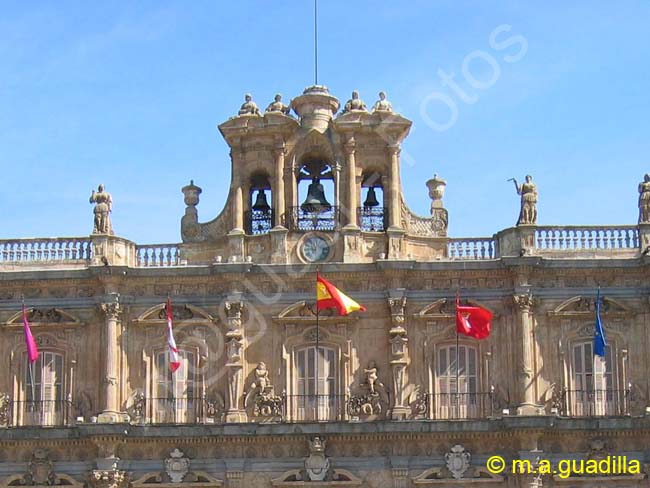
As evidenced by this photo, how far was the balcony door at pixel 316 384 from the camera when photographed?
4969 cm

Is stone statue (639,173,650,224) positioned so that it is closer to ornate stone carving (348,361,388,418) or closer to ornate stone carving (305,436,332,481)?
ornate stone carving (348,361,388,418)

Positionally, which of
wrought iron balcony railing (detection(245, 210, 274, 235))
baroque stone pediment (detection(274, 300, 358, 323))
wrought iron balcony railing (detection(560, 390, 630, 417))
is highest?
wrought iron balcony railing (detection(245, 210, 274, 235))

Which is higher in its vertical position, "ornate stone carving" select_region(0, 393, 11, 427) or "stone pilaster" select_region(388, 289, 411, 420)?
"stone pilaster" select_region(388, 289, 411, 420)

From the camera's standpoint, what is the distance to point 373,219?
51344mm

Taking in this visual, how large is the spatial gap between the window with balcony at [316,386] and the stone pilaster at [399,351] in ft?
5.63

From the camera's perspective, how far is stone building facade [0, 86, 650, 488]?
48688 millimetres

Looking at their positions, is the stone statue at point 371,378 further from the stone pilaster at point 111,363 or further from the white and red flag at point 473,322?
the stone pilaster at point 111,363

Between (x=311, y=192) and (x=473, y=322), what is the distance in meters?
6.88

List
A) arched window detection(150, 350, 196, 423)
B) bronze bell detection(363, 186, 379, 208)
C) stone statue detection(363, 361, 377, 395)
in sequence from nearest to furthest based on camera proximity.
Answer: stone statue detection(363, 361, 377, 395)
arched window detection(150, 350, 196, 423)
bronze bell detection(363, 186, 379, 208)

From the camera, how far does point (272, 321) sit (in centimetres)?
5012

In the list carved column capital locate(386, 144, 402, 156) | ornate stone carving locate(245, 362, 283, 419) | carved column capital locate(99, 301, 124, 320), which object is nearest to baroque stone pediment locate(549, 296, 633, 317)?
carved column capital locate(386, 144, 402, 156)

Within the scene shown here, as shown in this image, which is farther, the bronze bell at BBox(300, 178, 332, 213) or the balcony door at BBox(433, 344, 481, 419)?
the bronze bell at BBox(300, 178, 332, 213)

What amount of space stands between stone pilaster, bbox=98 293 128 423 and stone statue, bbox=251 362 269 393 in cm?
404

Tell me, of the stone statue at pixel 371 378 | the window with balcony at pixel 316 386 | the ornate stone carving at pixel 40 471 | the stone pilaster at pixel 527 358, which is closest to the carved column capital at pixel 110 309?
the ornate stone carving at pixel 40 471
